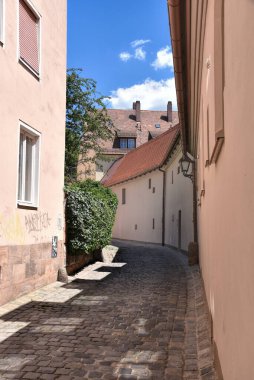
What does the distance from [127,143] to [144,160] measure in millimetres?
13106

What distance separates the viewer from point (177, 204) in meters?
23.0

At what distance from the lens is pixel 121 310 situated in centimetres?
795

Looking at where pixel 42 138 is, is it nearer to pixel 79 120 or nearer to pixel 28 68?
pixel 28 68

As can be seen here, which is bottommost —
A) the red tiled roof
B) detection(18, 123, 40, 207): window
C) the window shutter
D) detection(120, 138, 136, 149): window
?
detection(18, 123, 40, 207): window

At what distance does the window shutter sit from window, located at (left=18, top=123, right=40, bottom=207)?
1.41 metres

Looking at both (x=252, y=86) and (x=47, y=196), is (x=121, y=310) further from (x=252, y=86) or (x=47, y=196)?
(x=252, y=86)

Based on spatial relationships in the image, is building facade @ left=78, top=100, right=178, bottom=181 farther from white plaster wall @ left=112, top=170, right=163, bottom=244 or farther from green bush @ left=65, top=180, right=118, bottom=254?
green bush @ left=65, top=180, right=118, bottom=254

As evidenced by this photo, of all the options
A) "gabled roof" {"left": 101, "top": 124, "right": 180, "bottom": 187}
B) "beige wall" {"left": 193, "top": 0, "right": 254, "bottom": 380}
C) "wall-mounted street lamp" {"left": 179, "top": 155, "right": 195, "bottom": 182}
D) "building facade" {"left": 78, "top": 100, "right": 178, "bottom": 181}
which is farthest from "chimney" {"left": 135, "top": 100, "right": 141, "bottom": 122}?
"beige wall" {"left": 193, "top": 0, "right": 254, "bottom": 380}

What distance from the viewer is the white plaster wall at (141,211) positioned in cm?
2798

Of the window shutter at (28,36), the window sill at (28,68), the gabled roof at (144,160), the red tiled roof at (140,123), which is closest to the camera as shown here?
the window sill at (28,68)

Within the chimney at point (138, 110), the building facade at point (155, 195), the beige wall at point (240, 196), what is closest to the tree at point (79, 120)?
the building facade at point (155, 195)

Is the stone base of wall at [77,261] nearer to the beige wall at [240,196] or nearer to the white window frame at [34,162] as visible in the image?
the white window frame at [34,162]

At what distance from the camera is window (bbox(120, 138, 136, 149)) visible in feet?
149

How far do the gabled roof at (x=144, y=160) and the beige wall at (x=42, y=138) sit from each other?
40.4ft
